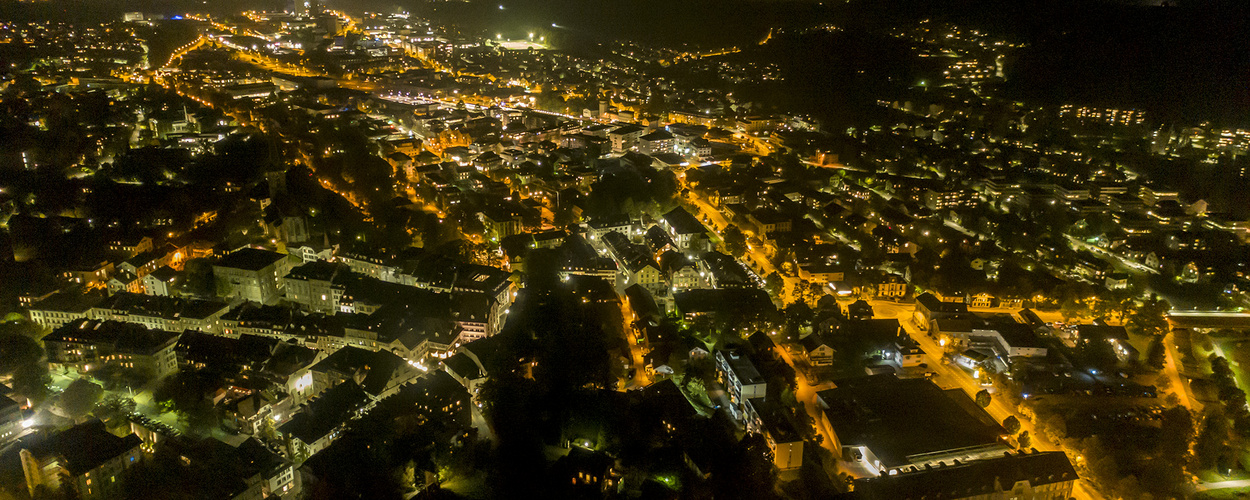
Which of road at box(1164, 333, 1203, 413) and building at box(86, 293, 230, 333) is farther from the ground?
building at box(86, 293, 230, 333)

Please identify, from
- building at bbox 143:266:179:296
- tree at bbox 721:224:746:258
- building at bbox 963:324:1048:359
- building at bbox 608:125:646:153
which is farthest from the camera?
building at bbox 608:125:646:153

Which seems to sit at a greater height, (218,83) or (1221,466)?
(218,83)

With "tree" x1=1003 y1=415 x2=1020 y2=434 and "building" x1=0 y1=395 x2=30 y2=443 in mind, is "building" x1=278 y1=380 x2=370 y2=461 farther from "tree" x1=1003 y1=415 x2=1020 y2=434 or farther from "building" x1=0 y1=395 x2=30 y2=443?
"tree" x1=1003 y1=415 x2=1020 y2=434

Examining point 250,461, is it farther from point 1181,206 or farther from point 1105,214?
point 1181,206

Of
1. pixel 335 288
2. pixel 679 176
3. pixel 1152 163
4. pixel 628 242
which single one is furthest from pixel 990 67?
pixel 335 288

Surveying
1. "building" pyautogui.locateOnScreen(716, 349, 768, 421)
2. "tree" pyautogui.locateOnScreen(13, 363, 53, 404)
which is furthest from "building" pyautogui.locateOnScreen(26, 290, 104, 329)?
"building" pyautogui.locateOnScreen(716, 349, 768, 421)

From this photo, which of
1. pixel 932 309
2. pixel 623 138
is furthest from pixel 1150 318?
pixel 623 138
